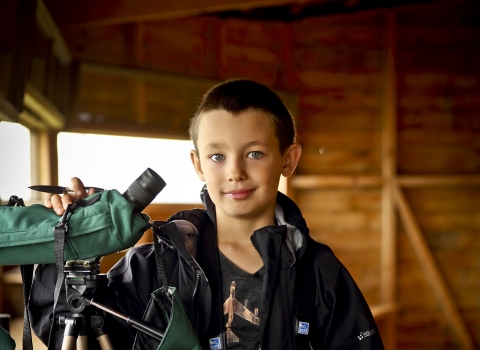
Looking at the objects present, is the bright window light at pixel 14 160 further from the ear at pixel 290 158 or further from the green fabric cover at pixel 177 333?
the green fabric cover at pixel 177 333

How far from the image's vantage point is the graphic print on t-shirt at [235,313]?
123 centimetres

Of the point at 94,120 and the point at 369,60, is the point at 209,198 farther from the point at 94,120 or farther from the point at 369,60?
the point at 369,60

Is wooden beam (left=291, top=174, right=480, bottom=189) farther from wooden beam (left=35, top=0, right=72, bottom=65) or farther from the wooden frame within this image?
wooden beam (left=35, top=0, right=72, bottom=65)

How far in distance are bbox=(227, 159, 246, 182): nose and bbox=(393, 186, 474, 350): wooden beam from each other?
11.3 feet

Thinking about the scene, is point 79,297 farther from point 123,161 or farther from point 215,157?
point 123,161

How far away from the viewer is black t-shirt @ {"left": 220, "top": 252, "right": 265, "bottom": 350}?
123cm

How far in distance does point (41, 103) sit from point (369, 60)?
2941 millimetres

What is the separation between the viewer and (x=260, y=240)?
127cm

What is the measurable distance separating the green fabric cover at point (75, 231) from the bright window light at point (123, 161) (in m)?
2.21

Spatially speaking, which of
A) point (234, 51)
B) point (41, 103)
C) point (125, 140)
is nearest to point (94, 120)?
point (125, 140)

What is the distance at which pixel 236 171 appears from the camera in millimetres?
1248

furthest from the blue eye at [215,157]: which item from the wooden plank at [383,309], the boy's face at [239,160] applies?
the wooden plank at [383,309]

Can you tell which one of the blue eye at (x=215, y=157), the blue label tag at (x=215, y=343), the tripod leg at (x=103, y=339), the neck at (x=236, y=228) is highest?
the blue eye at (x=215, y=157)

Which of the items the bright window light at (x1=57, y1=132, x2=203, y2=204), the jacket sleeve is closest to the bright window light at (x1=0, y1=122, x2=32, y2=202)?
the bright window light at (x1=57, y1=132, x2=203, y2=204)
